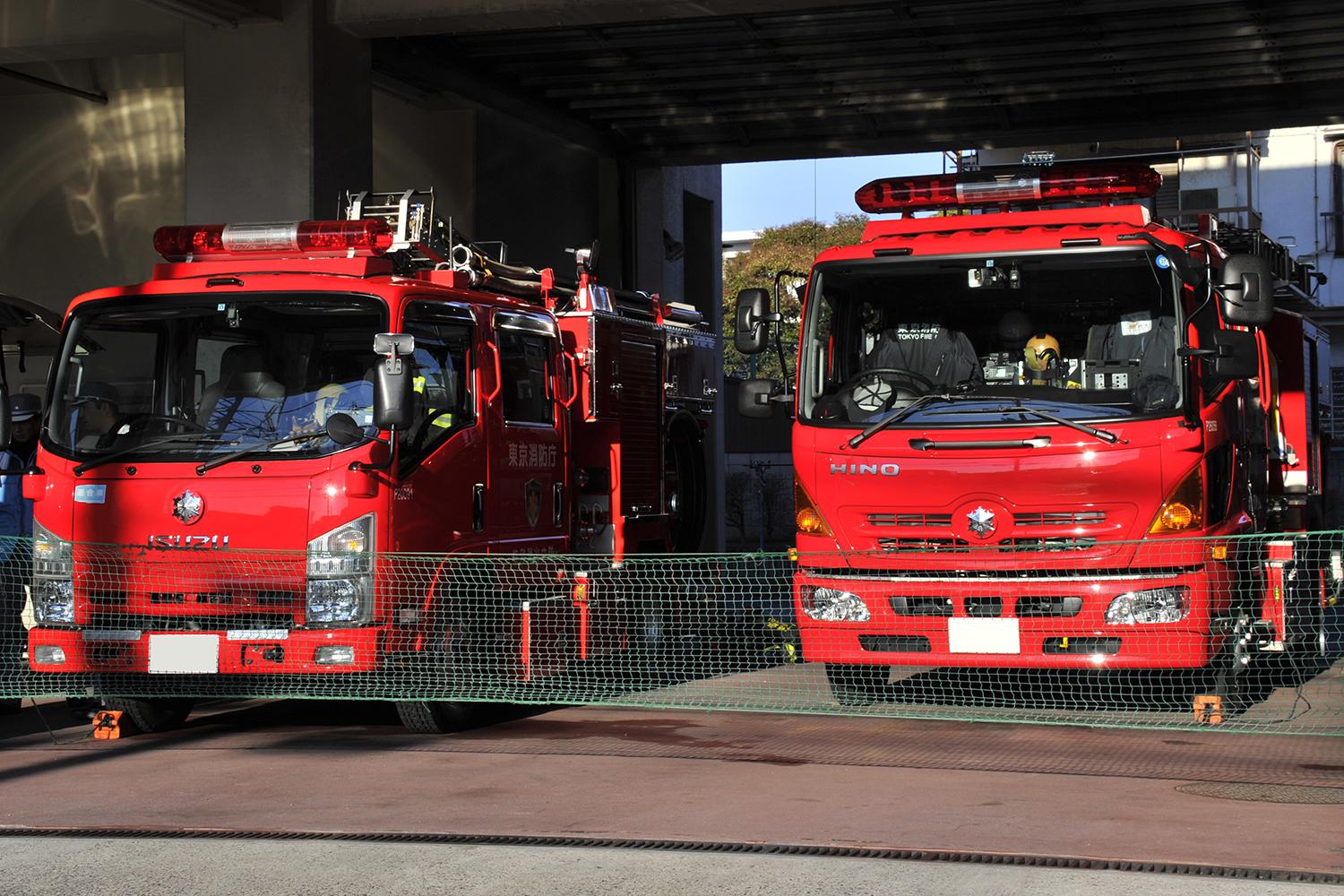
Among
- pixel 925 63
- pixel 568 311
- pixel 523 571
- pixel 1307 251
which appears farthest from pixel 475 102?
pixel 1307 251

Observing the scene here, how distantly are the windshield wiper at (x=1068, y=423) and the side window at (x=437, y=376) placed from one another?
309cm

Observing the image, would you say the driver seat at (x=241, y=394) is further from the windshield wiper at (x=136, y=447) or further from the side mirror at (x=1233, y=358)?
the side mirror at (x=1233, y=358)

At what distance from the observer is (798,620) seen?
974 centimetres

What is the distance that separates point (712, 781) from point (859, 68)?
11506mm

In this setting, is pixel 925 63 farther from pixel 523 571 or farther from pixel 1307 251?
pixel 1307 251

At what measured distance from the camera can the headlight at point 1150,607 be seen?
29.4 ft

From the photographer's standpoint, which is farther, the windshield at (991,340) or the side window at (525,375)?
the side window at (525,375)

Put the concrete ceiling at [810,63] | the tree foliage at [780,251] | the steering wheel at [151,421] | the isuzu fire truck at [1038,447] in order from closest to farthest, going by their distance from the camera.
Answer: the isuzu fire truck at [1038,447] < the steering wheel at [151,421] < the concrete ceiling at [810,63] < the tree foliage at [780,251]

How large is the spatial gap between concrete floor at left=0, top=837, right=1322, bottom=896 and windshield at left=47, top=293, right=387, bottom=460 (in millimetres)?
3079

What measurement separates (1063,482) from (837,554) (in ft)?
4.23

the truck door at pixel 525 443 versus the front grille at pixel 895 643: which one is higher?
the truck door at pixel 525 443

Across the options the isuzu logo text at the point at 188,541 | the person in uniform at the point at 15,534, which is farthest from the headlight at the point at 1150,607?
the person in uniform at the point at 15,534

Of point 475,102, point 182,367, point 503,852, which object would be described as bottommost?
point 503,852

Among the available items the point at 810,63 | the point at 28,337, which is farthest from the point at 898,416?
the point at 810,63
